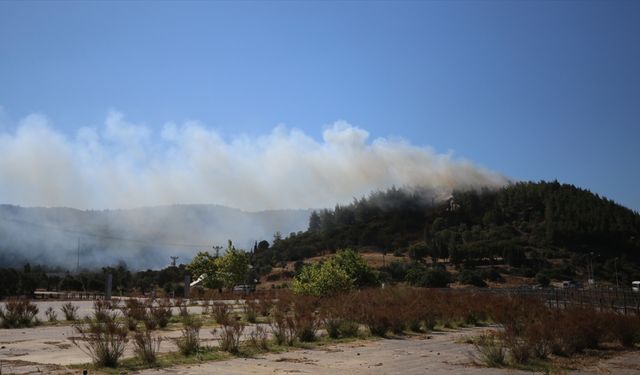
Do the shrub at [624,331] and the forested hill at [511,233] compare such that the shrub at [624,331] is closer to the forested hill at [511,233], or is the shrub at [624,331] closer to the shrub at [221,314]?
the shrub at [221,314]

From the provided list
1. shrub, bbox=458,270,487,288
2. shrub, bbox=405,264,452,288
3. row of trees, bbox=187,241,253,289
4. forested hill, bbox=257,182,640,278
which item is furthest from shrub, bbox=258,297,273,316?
forested hill, bbox=257,182,640,278

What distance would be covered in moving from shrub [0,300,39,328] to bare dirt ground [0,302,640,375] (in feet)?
18.3

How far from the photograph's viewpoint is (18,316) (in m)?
24.2

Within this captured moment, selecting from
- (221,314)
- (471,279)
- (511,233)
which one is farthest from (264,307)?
(511,233)

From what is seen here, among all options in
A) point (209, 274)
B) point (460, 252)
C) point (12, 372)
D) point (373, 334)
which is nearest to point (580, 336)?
point (373, 334)

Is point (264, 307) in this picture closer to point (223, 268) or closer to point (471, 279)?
point (223, 268)

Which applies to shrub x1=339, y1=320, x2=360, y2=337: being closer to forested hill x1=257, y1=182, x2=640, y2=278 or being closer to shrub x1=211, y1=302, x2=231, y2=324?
shrub x1=211, y1=302, x2=231, y2=324

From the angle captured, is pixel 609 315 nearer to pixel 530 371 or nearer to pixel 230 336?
pixel 530 371

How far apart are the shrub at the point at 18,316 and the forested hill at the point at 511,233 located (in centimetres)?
11111

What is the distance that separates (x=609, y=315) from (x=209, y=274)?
53.0 m

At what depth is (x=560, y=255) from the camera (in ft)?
433

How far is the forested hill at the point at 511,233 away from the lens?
445 ft

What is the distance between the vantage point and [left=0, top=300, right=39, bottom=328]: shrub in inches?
929

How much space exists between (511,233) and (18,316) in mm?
151177
